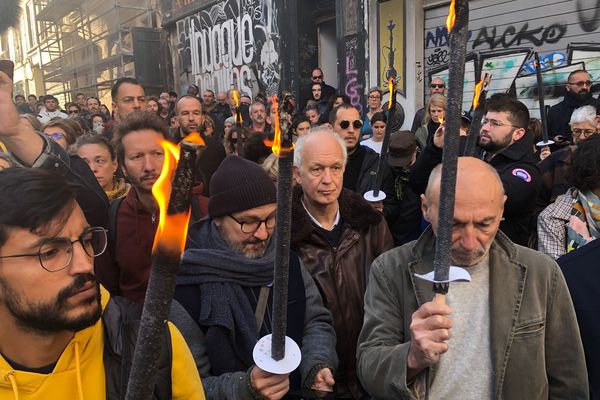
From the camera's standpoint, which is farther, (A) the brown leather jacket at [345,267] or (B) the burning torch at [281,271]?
(A) the brown leather jacket at [345,267]

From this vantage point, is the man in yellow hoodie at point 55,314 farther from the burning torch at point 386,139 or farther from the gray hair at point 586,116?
the gray hair at point 586,116

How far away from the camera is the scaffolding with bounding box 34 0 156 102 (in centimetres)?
2080

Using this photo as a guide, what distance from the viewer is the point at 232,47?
16.8 m

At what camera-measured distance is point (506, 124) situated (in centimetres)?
Result: 315

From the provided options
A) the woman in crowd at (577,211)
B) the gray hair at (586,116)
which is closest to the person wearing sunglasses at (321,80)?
the gray hair at (586,116)

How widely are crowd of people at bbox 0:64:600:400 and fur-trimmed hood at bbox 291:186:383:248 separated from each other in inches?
0.5

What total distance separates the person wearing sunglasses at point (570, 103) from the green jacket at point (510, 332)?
16.3 feet

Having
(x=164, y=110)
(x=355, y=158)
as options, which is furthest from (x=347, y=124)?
(x=164, y=110)

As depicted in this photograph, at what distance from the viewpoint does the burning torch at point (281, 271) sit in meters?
0.89

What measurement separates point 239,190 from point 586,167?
173 cm

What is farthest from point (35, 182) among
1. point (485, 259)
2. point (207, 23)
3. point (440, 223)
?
point (207, 23)

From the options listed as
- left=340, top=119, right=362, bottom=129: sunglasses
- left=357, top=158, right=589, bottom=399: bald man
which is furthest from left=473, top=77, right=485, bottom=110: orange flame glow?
left=340, top=119, right=362, bottom=129: sunglasses

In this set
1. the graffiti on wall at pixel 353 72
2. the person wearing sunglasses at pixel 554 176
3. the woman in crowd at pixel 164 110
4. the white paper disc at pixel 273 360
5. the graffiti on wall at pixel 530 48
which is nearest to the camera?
the white paper disc at pixel 273 360

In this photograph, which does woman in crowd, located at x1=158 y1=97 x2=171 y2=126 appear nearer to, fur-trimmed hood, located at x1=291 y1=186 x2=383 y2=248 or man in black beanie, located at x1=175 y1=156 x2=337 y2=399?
fur-trimmed hood, located at x1=291 y1=186 x2=383 y2=248
